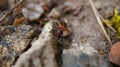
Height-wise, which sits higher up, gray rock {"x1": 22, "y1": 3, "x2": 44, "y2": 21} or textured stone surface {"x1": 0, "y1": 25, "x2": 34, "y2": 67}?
gray rock {"x1": 22, "y1": 3, "x2": 44, "y2": 21}

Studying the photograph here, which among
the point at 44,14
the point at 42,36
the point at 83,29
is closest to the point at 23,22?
the point at 44,14

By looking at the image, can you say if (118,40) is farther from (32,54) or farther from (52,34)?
(32,54)

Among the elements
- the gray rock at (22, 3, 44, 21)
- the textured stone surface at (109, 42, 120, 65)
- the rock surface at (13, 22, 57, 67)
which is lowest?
the textured stone surface at (109, 42, 120, 65)

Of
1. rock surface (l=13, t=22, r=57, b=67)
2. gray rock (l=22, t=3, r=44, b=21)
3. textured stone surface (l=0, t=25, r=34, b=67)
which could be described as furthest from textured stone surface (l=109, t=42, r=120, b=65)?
gray rock (l=22, t=3, r=44, b=21)

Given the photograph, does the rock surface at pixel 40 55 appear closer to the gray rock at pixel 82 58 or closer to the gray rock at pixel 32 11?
the gray rock at pixel 82 58

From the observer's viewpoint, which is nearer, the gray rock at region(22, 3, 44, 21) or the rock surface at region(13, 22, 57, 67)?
the rock surface at region(13, 22, 57, 67)

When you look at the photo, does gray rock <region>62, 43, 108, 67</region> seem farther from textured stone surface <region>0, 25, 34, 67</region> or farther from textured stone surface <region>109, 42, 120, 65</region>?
textured stone surface <region>0, 25, 34, 67</region>

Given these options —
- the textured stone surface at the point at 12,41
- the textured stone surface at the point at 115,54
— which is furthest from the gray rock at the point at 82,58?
the textured stone surface at the point at 12,41
